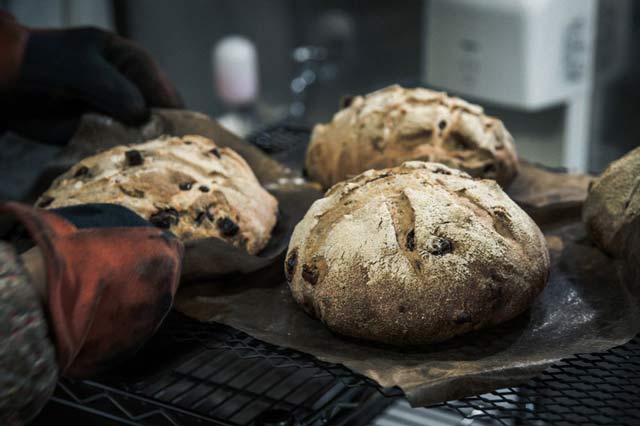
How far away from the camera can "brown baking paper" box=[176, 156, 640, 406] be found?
1.25 meters

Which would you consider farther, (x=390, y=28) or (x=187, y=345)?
(x=390, y=28)

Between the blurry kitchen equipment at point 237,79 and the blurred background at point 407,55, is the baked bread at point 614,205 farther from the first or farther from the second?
the blurry kitchen equipment at point 237,79

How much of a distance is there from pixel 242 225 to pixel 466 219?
0.53 meters

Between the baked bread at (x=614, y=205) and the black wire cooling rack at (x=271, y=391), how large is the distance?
287 mm

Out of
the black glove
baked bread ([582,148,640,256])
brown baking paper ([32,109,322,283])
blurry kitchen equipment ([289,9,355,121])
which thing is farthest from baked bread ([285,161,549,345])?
blurry kitchen equipment ([289,9,355,121])

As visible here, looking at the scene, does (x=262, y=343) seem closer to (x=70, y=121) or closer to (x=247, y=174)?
(x=247, y=174)

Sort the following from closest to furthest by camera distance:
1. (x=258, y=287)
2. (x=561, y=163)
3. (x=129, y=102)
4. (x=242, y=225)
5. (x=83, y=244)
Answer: (x=83, y=244), (x=258, y=287), (x=242, y=225), (x=129, y=102), (x=561, y=163)

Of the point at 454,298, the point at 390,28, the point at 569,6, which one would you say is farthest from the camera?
the point at 390,28

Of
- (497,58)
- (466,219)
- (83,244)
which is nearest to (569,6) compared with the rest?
(497,58)

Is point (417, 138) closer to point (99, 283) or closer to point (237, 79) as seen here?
point (99, 283)

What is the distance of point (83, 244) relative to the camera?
1137 millimetres

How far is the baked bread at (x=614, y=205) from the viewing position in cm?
160

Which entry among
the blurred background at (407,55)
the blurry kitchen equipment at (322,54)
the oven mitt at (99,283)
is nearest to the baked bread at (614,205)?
the oven mitt at (99,283)

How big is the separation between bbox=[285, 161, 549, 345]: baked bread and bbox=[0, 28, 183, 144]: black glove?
83 centimetres
